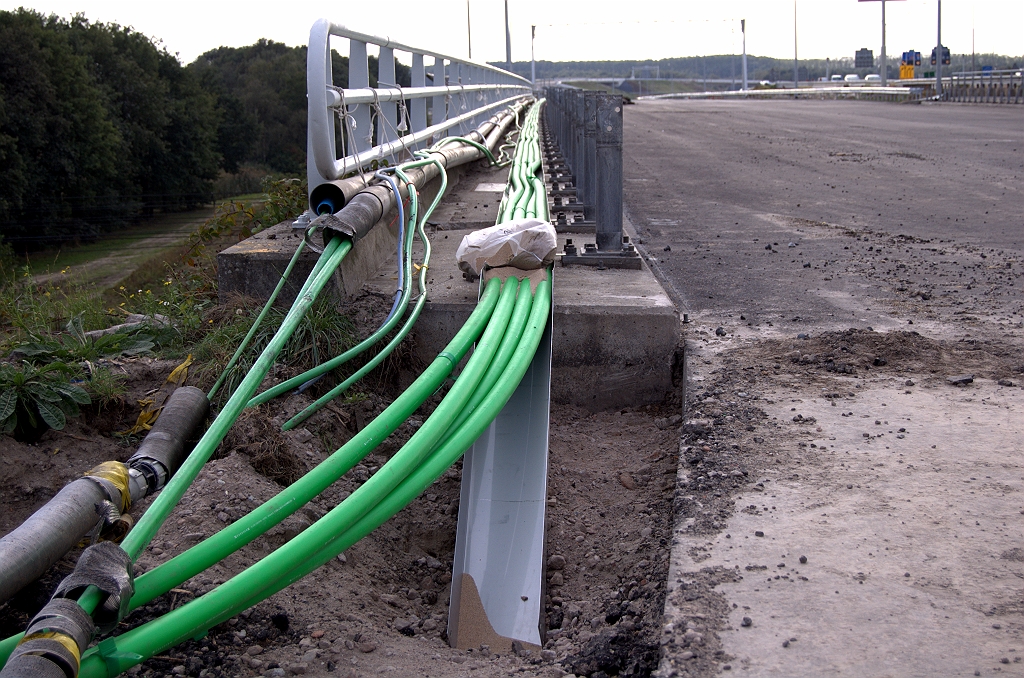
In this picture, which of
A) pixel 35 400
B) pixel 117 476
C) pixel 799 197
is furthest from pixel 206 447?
pixel 799 197

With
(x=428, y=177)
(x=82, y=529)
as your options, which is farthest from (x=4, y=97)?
(x=82, y=529)

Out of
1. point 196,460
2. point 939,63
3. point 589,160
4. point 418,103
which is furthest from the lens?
point 939,63

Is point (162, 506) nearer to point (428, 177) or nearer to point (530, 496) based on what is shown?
Answer: point (530, 496)

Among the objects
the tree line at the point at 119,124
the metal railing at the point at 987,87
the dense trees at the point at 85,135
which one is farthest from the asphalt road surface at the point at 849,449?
the dense trees at the point at 85,135

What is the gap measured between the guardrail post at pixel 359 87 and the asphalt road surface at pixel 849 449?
2.03 meters

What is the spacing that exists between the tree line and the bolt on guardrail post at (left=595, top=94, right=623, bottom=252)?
15712 millimetres

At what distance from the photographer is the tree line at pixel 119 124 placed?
29172 mm

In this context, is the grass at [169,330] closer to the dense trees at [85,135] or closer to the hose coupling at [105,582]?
the hose coupling at [105,582]

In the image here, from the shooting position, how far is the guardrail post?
488 centimetres

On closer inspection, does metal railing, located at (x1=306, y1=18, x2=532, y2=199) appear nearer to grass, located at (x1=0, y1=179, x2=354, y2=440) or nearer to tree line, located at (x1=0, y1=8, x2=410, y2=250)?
grass, located at (x1=0, y1=179, x2=354, y2=440)

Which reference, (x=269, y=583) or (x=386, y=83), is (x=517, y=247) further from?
(x=386, y=83)

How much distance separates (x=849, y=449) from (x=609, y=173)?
248 centimetres

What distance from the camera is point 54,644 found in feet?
5.35

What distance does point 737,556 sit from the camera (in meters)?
2.29
